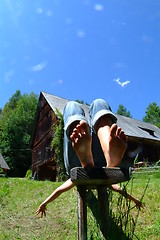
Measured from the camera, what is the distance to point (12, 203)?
3.05 meters

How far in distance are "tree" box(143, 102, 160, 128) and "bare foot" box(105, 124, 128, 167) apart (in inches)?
1621

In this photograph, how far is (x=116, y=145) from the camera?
115 centimetres

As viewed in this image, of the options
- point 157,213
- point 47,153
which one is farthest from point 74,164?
point 47,153

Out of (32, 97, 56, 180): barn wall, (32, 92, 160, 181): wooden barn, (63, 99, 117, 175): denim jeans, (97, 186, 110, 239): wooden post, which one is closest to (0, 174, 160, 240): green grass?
(97, 186, 110, 239): wooden post

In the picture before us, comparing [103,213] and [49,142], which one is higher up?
[49,142]

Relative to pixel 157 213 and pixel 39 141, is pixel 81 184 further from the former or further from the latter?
pixel 39 141

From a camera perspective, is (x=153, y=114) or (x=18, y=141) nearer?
(x=18, y=141)

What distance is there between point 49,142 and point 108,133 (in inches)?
535

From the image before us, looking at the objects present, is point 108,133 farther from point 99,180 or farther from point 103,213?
point 103,213

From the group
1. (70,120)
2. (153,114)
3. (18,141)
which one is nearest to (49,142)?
(70,120)

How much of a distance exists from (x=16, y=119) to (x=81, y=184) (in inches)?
1208

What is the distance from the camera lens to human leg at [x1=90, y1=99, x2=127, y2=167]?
113 cm

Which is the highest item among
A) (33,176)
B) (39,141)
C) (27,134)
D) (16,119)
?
(16,119)

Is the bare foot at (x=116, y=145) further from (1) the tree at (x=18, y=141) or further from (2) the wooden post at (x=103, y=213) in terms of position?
(1) the tree at (x=18, y=141)
